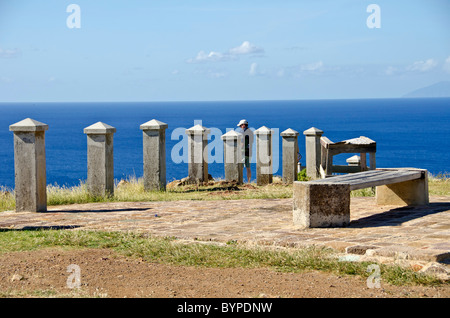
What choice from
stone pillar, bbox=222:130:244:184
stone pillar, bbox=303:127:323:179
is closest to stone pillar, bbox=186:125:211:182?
stone pillar, bbox=222:130:244:184

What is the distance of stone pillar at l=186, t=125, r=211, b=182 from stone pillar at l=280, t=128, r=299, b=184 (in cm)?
210

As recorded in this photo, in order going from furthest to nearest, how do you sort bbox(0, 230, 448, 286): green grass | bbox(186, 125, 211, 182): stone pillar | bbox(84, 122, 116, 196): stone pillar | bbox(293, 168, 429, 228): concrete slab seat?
bbox(186, 125, 211, 182): stone pillar < bbox(84, 122, 116, 196): stone pillar < bbox(293, 168, 429, 228): concrete slab seat < bbox(0, 230, 448, 286): green grass

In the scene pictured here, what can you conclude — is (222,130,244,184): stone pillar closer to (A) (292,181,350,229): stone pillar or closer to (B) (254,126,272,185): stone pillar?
(B) (254,126,272,185): stone pillar

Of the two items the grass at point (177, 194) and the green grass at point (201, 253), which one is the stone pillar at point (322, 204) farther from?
the grass at point (177, 194)

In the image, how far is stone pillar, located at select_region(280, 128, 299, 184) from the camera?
15880mm

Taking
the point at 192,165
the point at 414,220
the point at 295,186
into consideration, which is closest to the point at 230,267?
the point at 295,186

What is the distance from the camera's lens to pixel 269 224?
8.58 metres

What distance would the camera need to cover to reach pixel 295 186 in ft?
26.8

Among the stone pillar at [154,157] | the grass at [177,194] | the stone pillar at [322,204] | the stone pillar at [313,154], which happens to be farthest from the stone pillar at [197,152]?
the stone pillar at [322,204]

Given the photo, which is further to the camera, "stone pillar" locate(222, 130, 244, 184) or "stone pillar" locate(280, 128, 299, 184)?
"stone pillar" locate(222, 130, 244, 184)

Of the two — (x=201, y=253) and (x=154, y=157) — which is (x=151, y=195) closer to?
(x=154, y=157)

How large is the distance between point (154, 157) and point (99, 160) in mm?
1719
